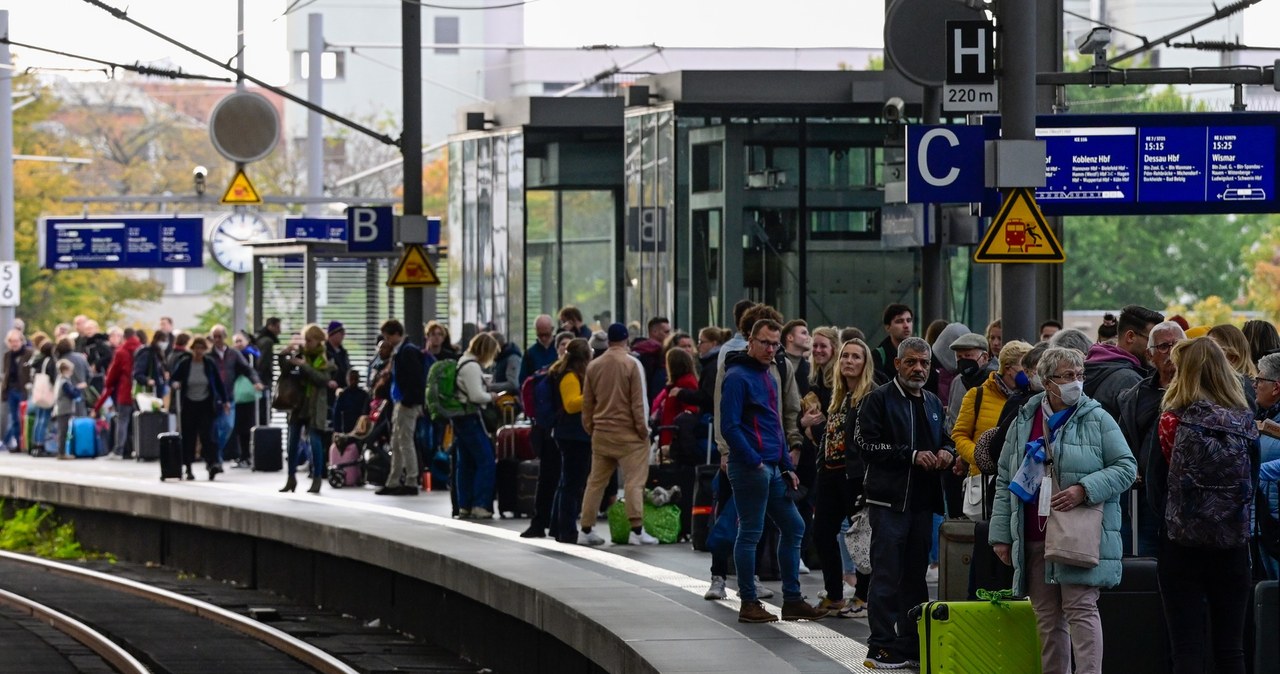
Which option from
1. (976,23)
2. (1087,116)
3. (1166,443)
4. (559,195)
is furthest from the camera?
(559,195)

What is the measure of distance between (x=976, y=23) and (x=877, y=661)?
406 centimetres

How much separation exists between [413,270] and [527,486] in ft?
13.2

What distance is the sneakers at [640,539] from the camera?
55.7ft

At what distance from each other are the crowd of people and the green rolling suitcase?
0.18 m

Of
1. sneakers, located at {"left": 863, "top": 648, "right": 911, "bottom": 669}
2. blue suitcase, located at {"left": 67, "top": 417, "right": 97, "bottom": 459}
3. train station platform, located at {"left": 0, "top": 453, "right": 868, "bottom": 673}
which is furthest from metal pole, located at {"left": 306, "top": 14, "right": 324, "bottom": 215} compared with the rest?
sneakers, located at {"left": 863, "top": 648, "right": 911, "bottom": 669}

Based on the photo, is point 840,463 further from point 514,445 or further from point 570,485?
point 514,445

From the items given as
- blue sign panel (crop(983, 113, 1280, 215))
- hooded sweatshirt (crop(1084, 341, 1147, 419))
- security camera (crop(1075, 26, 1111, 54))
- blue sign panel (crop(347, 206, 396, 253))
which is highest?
security camera (crop(1075, 26, 1111, 54))

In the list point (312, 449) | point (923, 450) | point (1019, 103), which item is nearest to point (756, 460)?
point (923, 450)

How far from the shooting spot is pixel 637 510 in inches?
660

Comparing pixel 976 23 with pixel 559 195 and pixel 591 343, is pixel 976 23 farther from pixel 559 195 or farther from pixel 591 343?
pixel 559 195

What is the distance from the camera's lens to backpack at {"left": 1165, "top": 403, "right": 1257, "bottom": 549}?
895 centimetres

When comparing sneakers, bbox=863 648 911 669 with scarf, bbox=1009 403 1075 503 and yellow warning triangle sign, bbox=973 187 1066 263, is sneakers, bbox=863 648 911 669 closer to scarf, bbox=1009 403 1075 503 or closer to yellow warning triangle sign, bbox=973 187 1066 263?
scarf, bbox=1009 403 1075 503

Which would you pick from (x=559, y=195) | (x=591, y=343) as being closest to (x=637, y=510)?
(x=591, y=343)

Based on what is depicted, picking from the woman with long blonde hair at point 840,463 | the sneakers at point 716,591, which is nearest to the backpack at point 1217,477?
the woman with long blonde hair at point 840,463
